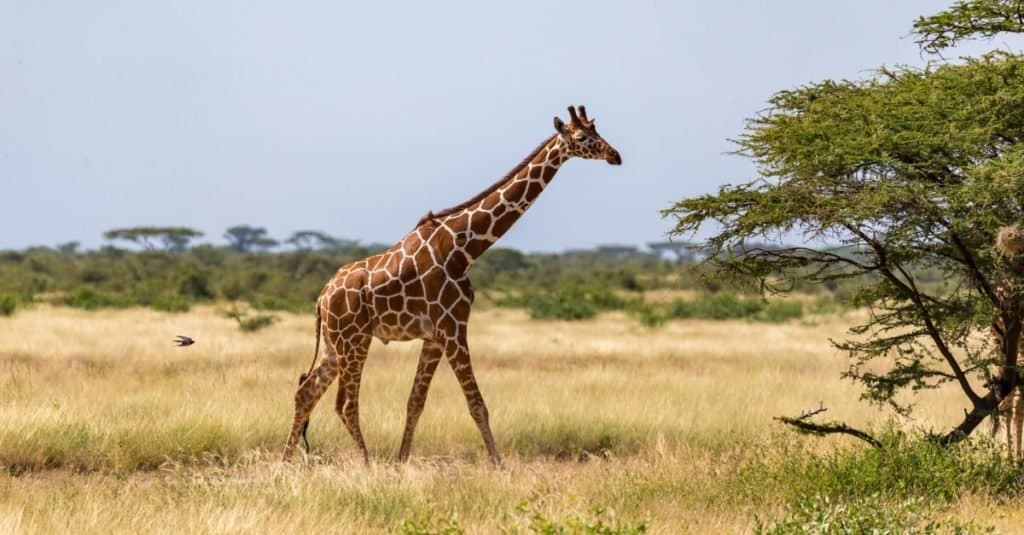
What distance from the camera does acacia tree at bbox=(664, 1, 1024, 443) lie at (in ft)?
31.7

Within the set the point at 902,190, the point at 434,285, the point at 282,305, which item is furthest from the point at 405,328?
the point at 282,305

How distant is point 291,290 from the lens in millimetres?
49750

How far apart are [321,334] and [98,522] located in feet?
12.2

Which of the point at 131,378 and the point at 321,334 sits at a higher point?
the point at 321,334

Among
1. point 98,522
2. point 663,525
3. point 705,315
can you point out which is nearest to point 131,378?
point 98,522

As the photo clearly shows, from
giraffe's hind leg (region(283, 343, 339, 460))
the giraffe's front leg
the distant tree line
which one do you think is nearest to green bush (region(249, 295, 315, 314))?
the distant tree line

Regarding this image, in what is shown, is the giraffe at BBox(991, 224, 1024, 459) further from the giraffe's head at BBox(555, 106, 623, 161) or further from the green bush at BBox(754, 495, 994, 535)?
the giraffe's head at BBox(555, 106, 623, 161)

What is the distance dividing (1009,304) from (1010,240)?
63.9 inches

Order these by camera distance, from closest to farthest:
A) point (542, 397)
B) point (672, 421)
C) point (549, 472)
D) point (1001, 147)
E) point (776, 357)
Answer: point (1001, 147) → point (549, 472) → point (672, 421) → point (542, 397) → point (776, 357)

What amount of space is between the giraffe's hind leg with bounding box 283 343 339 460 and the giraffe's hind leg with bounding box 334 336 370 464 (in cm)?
16

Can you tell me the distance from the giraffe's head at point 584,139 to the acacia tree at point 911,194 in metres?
0.96

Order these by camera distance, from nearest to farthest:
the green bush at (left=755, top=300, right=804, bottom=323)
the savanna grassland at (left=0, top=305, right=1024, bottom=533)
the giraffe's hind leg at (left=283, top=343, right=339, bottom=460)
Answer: the savanna grassland at (left=0, top=305, right=1024, bottom=533) < the giraffe's hind leg at (left=283, top=343, right=339, bottom=460) < the green bush at (left=755, top=300, right=804, bottom=323)

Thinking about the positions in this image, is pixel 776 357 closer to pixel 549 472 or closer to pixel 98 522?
pixel 549 472

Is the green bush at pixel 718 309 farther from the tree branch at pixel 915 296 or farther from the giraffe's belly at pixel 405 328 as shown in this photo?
the giraffe's belly at pixel 405 328
